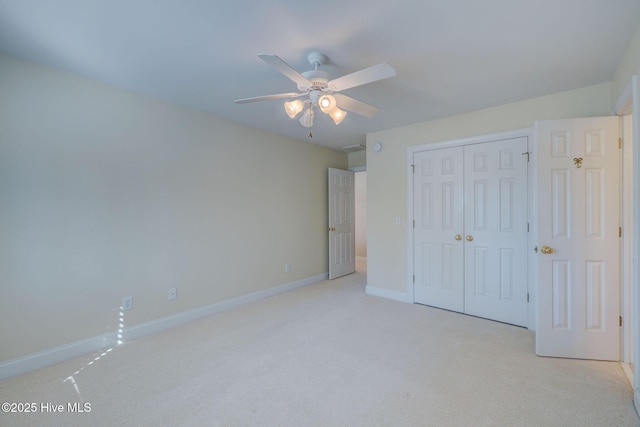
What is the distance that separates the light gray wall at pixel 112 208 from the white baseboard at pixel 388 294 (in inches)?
58.8

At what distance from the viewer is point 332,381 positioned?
2070mm

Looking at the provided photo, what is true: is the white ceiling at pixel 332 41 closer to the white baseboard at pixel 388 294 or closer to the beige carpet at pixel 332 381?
the beige carpet at pixel 332 381

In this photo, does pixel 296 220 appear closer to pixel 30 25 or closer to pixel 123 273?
pixel 123 273

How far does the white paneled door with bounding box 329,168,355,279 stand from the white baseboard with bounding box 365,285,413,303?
103 cm

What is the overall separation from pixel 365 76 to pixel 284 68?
51 centimetres

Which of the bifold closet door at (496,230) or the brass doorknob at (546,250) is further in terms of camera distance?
the bifold closet door at (496,230)

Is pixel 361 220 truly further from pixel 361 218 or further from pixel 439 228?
pixel 439 228

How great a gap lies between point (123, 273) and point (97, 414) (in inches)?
50.7

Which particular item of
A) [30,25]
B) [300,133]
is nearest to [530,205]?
[300,133]

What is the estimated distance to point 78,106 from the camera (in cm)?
245

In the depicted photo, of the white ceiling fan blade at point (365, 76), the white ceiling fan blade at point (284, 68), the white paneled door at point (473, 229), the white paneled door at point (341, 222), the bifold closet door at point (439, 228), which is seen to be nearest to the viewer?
the white ceiling fan blade at point (284, 68)

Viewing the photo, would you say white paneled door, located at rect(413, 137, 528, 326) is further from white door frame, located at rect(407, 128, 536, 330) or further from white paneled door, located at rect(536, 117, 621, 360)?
white paneled door, located at rect(536, 117, 621, 360)

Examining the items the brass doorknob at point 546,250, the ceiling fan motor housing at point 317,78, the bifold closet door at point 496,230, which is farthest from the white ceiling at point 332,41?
the brass doorknob at point 546,250

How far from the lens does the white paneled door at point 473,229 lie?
3.11 metres
